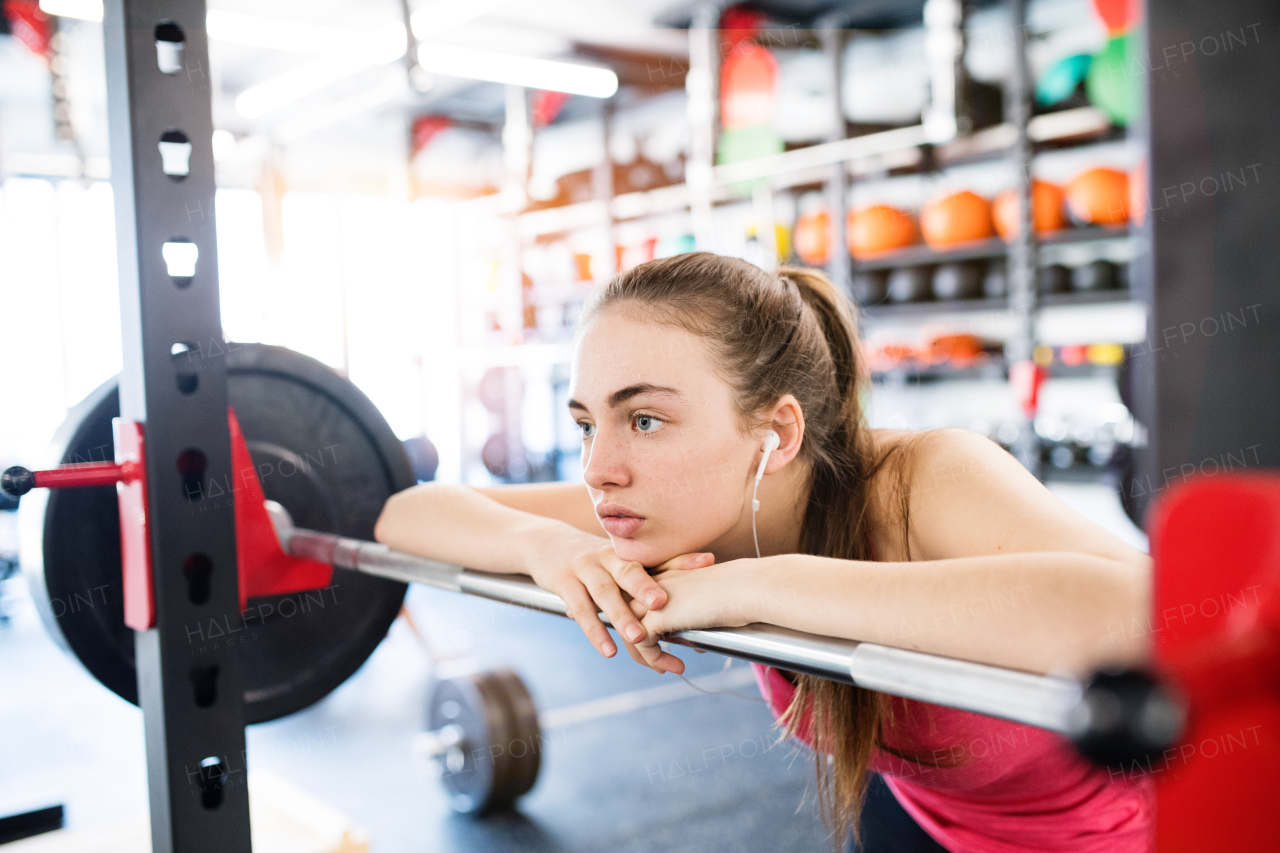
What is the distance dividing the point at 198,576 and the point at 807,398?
2.47 feet

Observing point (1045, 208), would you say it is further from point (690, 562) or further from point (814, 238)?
point (690, 562)

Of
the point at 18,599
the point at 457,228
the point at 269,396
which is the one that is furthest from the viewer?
the point at 457,228

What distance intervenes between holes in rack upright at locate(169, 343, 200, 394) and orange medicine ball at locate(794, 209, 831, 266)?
14.8 ft

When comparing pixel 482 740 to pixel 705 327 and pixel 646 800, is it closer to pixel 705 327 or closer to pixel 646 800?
pixel 646 800

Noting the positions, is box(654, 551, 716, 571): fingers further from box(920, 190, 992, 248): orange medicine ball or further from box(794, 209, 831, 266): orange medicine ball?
box(794, 209, 831, 266): orange medicine ball

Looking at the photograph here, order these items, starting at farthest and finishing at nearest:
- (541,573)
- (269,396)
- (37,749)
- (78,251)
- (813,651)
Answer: (78,251) → (37,749) → (269,396) → (541,573) → (813,651)

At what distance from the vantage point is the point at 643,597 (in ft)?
2.83

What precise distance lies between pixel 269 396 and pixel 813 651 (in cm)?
94

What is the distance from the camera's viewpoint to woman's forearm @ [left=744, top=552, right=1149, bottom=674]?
2.06 feet

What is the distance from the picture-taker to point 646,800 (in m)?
2.64

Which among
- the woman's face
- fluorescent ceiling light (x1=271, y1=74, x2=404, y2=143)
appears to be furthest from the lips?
fluorescent ceiling light (x1=271, y1=74, x2=404, y2=143)

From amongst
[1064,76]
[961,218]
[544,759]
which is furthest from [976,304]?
[544,759]

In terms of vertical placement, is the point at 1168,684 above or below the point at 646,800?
above

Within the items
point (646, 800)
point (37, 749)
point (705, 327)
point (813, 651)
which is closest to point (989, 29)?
point (646, 800)
